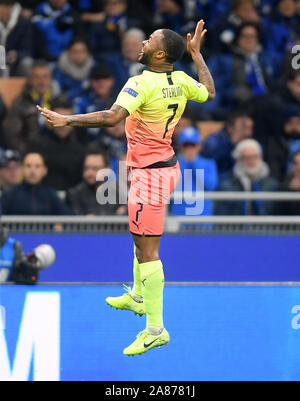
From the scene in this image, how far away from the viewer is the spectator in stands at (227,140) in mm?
11703

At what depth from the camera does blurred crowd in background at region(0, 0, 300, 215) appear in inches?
424

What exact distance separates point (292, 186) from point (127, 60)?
2671 mm

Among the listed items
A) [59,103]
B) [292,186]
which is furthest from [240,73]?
[59,103]

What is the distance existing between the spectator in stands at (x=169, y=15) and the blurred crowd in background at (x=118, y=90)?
0.02m

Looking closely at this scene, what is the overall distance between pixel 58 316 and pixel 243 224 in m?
4.11

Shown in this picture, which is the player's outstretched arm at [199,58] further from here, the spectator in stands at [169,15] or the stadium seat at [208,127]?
the spectator in stands at [169,15]

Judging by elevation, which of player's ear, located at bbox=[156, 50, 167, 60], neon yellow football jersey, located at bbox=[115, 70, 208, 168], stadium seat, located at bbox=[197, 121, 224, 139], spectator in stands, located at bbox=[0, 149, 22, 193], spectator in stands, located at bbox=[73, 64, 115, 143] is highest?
spectator in stands, located at bbox=[73, 64, 115, 143]

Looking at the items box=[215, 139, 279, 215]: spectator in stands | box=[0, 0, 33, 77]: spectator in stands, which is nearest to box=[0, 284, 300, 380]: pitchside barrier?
box=[215, 139, 279, 215]: spectator in stands

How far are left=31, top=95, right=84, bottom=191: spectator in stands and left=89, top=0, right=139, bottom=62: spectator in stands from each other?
6.06ft

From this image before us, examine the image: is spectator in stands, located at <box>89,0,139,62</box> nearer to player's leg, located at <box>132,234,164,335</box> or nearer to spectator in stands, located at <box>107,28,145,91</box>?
spectator in stands, located at <box>107,28,145,91</box>

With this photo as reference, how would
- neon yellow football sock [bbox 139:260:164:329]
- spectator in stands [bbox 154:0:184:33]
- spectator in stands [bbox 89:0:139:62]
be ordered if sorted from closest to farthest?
neon yellow football sock [bbox 139:260:164:329] < spectator in stands [bbox 89:0:139:62] < spectator in stands [bbox 154:0:184:33]

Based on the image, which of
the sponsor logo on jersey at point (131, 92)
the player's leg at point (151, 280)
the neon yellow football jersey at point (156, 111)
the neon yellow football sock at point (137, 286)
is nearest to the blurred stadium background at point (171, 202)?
the neon yellow football sock at point (137, 286)

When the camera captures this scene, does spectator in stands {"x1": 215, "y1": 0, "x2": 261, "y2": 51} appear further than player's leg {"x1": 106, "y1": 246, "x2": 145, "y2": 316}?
Yes
